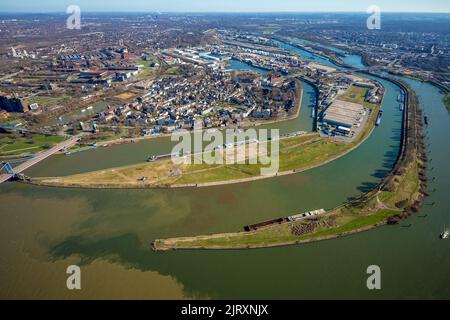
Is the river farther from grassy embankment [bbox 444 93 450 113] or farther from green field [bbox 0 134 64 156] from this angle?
grassy embankment [bbox 444 93 450 113]

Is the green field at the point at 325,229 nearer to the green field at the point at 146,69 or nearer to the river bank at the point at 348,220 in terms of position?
the river bank at the point at 348,220

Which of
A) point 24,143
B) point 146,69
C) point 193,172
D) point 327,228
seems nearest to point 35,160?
point 24,143

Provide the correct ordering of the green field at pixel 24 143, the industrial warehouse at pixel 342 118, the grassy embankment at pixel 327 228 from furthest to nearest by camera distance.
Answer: the industrial warehouse at pixel 342 118 → the green field at pixel 24 143 → the grassy embankment at pixel 327 228

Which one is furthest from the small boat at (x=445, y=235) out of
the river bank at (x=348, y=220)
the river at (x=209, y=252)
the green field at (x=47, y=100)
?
the green field at (x=47, y=100)

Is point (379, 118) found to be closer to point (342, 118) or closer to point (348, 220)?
point (342, 118)

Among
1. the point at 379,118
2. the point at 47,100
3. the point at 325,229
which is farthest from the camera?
the point at 47,100
